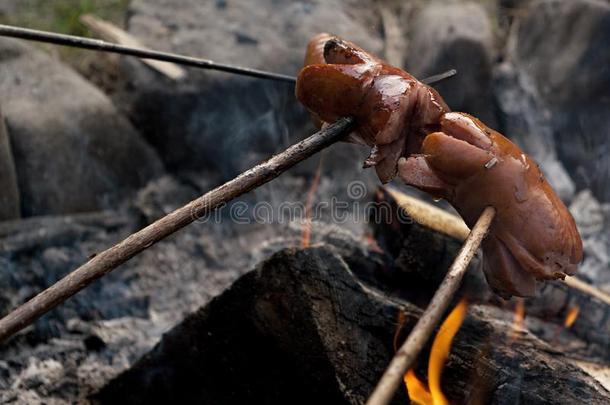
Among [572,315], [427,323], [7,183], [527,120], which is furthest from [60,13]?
[427,323]

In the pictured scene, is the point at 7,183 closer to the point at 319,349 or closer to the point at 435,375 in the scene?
the point at 319,349

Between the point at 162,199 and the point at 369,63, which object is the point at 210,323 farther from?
the point at 162,199

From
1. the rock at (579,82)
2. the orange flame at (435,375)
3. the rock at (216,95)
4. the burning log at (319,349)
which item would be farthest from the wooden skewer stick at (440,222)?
the rock at (579,82)

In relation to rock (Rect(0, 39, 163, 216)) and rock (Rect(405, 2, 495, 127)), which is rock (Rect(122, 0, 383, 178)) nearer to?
rock (Rect(0, 39, 163, 216))

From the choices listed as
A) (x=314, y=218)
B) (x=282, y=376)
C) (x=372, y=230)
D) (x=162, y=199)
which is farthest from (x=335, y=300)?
(x=162, y=199)

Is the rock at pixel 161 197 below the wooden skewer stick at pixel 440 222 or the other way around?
below

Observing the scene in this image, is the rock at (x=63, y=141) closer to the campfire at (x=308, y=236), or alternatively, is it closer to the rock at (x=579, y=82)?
the campfire at (x=308, y=236)
